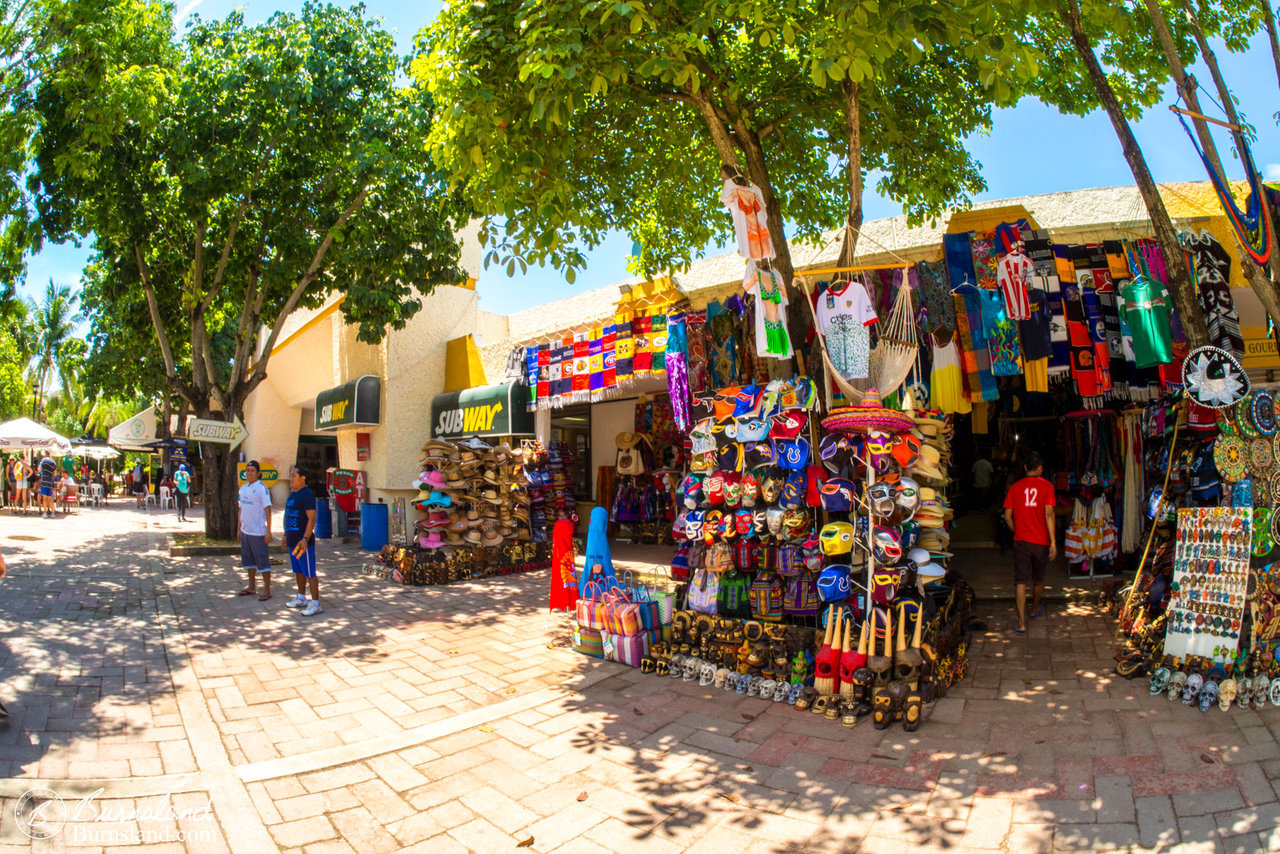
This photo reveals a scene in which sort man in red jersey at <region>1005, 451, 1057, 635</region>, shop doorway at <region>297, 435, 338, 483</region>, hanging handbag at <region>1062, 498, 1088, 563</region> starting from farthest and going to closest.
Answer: shop doorway at <region>297, 435, 338, 483</region>
hanging handbag at <region>1062, 498, 1088, 563</region>
man in red jersey at <region>1005, 451, 1057, 635</region>

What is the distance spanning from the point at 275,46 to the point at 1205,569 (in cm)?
1373

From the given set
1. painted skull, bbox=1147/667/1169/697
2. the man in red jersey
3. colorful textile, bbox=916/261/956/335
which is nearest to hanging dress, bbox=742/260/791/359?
colorful textile, bbox=916/261/956/335

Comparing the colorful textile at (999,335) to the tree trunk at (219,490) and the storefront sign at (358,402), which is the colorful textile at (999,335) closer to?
the storefront sign at (358,402)

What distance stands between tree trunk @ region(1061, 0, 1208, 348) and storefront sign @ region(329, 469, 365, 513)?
13.9 meters

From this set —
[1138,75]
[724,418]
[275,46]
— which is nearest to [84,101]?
[275,46]

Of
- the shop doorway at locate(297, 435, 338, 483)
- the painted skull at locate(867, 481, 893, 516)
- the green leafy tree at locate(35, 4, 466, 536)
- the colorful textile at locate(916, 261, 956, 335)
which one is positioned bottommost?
the painted skull at locate(867, 481, 893, 516)

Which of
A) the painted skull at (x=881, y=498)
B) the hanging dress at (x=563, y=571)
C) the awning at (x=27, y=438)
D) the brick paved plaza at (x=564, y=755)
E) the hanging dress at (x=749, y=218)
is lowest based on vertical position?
the brick paved plaza at (x=564, y=755)

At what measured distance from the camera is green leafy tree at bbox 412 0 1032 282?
5.10 m

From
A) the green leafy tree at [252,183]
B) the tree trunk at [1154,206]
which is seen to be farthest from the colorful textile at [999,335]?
the green leafy tree at [252,183]

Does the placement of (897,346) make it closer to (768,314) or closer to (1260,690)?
(768,314)

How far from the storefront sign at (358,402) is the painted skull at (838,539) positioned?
11131 mm

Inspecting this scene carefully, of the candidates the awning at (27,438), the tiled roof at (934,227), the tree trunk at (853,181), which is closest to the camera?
the tree trunk at (853,181)

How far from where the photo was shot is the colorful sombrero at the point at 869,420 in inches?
212

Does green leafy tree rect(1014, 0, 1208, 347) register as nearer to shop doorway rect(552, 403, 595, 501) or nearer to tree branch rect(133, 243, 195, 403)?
shop doorway rect(552, 403, 595, 501)
